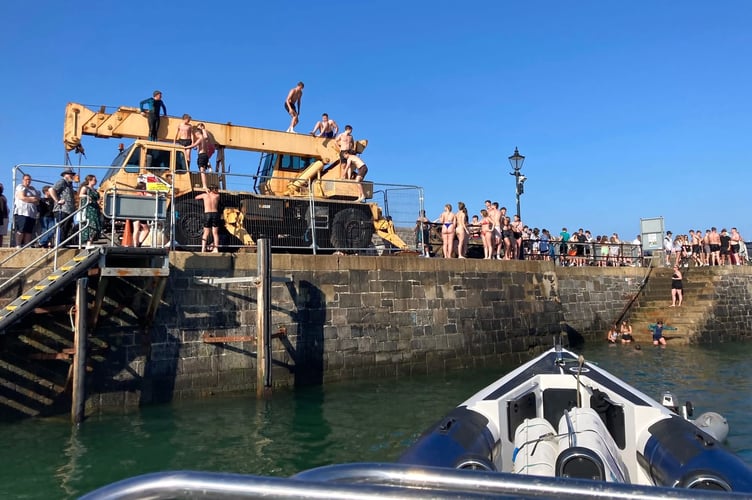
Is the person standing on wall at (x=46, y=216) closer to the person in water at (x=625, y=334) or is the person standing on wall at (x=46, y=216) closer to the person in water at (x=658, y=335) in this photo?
the person in water at (x=625, y=334)

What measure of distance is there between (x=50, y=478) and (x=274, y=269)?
19.0ft

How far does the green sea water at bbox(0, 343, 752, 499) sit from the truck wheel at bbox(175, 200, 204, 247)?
3.38 meters

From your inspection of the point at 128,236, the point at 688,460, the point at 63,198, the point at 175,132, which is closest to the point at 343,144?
the point at 175,132

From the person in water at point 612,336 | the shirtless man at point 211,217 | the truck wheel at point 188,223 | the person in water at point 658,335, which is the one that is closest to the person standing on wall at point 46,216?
the truck wheel at point 188,223

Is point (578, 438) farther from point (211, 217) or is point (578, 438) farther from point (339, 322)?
point (211, 217)

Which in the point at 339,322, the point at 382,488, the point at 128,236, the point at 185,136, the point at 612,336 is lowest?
the point at 612,336

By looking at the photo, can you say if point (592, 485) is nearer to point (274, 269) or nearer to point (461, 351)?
point (274, 269)

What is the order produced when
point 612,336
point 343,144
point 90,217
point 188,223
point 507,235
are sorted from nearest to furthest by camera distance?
point 90,217
point 188,223
point 343,144
point 507,235
point 612,336

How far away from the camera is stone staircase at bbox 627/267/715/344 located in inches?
781

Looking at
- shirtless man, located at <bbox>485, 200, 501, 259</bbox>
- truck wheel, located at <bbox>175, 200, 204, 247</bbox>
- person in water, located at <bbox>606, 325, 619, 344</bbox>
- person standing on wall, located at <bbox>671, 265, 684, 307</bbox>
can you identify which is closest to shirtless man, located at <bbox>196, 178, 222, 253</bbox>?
truck wheel, located at <bbox>175, 200, 204, 247</bbox>

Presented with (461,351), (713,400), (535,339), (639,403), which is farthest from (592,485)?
(535,339)

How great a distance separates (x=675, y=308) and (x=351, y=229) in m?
13.5

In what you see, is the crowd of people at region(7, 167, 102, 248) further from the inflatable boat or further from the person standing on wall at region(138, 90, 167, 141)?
the inflatable boat

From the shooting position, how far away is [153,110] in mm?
12984
